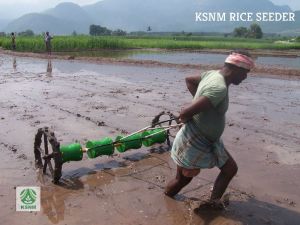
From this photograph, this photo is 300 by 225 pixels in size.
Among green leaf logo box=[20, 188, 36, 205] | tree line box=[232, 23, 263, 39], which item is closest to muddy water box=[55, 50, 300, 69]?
green leaf logo box=[20, 188, 36, 205]

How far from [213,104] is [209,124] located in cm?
29

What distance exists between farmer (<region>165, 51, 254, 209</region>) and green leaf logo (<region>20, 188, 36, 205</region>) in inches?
67.0

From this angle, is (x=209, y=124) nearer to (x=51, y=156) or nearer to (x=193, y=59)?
(x=51, y=156)

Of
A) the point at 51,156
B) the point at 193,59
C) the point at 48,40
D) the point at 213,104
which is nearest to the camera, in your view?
the point at 213,104

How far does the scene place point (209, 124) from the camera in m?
3.80

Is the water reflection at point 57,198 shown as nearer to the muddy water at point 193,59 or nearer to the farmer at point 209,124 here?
the farmer at point 209,124

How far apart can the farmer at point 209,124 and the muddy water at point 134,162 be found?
543 mm

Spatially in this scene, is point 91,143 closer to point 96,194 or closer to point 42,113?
point 96,194

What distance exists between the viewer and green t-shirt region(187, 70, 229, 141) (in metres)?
3.56

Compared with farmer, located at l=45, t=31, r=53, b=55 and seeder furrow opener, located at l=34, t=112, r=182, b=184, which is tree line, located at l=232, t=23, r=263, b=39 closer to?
farmer, located at l=45, t=31, r=53, b=55

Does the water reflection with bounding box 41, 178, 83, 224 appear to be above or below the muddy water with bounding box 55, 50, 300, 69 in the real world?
below

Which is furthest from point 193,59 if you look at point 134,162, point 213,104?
point 213,104

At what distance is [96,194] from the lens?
4770 mm

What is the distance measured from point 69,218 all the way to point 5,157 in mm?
2290
